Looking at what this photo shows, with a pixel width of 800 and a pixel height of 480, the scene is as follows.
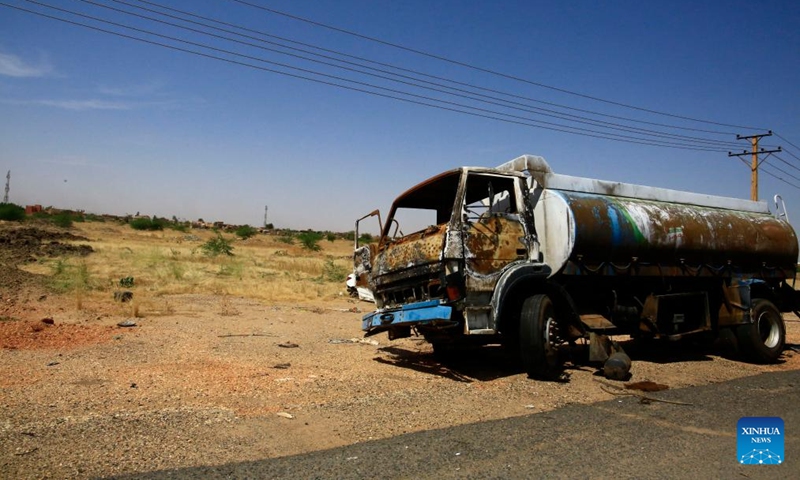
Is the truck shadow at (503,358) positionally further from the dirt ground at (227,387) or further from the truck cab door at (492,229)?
the truck cab door at (492,229)

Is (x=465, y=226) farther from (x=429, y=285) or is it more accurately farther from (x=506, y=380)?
(x=506, y=380)

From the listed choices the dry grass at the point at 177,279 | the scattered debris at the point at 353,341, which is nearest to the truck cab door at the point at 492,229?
the scattered debris at the point at 353,341

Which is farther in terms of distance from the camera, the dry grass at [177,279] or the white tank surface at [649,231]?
the dry grass at [177,279]

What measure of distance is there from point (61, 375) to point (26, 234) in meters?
26.9

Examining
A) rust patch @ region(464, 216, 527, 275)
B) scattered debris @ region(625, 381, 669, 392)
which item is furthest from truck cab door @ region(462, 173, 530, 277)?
scattered debris @ region(625, 381, 669, 392)

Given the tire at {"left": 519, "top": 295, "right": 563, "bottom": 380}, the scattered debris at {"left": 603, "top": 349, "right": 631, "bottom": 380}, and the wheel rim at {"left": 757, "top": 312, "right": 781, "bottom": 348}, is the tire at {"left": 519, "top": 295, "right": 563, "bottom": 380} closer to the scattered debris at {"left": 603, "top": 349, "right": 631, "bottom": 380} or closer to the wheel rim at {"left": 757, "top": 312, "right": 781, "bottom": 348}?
the scattered debris at {"left": 603, "top": 349, "right": 631, "bottom": 380}

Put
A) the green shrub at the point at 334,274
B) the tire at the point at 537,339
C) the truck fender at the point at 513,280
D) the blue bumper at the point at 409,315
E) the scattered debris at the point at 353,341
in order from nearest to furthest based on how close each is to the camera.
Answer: the blue bumper at the point at 409,315 → the truck fender at the point at 513,280 → the tire at the point at 537,339 → the scattered debris at the point at 353,341 → the green shrub at the point at 334,274

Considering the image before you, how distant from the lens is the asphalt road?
4.17 meters

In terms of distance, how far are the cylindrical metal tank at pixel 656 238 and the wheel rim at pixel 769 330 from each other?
85 cm

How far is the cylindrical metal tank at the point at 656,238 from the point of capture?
27.5 feet

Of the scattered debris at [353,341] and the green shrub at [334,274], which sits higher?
the green shrub at [334,274]

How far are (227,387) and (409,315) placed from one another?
7.85 feet

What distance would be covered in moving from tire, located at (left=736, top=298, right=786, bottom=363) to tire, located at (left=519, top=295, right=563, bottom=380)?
4.61 meters

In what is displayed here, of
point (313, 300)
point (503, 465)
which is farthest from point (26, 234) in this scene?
point (503, 465)
